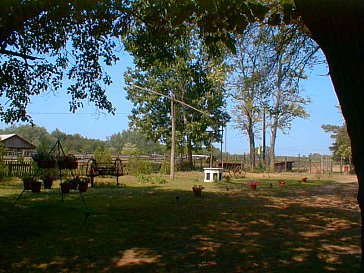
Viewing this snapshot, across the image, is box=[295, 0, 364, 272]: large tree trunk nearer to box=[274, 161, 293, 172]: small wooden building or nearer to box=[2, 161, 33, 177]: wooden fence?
box=[2, 161, 33, 177]: wooden fence

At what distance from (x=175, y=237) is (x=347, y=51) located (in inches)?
175

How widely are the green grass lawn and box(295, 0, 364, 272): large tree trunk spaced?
7.85 ft

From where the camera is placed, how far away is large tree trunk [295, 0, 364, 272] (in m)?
2.62

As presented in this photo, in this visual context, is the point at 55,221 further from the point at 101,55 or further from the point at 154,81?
the point at 154,81

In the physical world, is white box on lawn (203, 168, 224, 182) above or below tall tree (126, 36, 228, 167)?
below

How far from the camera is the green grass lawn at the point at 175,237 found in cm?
475

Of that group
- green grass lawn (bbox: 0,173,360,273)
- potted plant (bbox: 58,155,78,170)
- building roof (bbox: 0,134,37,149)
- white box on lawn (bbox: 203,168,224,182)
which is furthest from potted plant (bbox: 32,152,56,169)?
building roof (bbox: 0,134,37,149)

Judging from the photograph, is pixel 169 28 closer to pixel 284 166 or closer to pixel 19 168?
pixel 19 168

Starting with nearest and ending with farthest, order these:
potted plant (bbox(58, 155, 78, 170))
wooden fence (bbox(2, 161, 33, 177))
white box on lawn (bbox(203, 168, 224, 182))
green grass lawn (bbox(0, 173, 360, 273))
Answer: green grass lawn (bbox(0, 173, 360, 273))
potted plant (bbox(58, 155, 78, 170))
white box on lawn (bbox(203, 168, 224, 182))
wooden fence (bbox(2, 161, 33, 177))

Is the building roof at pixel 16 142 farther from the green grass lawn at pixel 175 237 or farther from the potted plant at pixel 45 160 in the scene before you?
the potted plant at pixel 45 160

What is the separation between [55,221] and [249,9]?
5.46 meters

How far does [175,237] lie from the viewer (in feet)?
20.5

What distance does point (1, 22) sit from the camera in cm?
700

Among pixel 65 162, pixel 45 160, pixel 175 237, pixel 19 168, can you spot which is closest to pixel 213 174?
pixel 19 168
